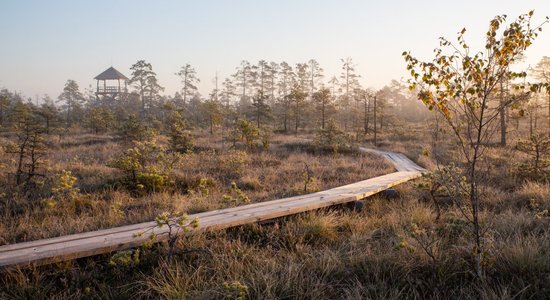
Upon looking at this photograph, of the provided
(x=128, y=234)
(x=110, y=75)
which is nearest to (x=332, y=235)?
(x=128, y=234)

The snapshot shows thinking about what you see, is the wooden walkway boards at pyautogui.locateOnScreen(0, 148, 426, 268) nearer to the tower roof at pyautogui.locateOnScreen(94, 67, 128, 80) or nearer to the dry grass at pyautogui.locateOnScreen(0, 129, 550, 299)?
the dry grass at pyautogui.locateOnScreen(0, 129, 550, 299)

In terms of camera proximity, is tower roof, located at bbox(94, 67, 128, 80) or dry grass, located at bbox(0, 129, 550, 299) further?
tower roof, located at bbox(94, 67, 128, 80)

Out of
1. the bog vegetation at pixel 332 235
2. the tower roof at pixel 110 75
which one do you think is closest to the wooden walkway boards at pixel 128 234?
the bog vegetation at pixel 332 235

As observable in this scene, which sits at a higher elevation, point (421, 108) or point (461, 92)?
point (421, 108)

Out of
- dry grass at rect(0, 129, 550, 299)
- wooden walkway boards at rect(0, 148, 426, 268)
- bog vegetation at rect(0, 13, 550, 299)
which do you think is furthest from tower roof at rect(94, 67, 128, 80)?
wooden walkway boards at rect(0, 148, 426, 268)

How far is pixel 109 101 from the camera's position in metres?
45.8

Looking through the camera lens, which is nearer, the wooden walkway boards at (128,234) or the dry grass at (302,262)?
the dry grass at (302,262)

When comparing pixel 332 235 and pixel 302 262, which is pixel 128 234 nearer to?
pixel 302 262

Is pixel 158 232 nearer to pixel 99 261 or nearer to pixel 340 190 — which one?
pixel 99 261

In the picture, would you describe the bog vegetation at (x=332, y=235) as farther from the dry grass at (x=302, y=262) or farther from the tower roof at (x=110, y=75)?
the tower roof at (x=110, y=75)

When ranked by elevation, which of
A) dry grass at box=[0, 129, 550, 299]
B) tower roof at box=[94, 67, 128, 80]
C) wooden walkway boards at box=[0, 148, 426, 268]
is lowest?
dry grass at box=[0, 129, 550, 299]

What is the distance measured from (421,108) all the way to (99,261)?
56719 millimetres

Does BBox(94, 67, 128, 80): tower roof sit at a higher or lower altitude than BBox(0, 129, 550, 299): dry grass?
higher

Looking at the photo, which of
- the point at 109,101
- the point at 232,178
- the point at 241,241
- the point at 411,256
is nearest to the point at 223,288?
the point at 241,241
